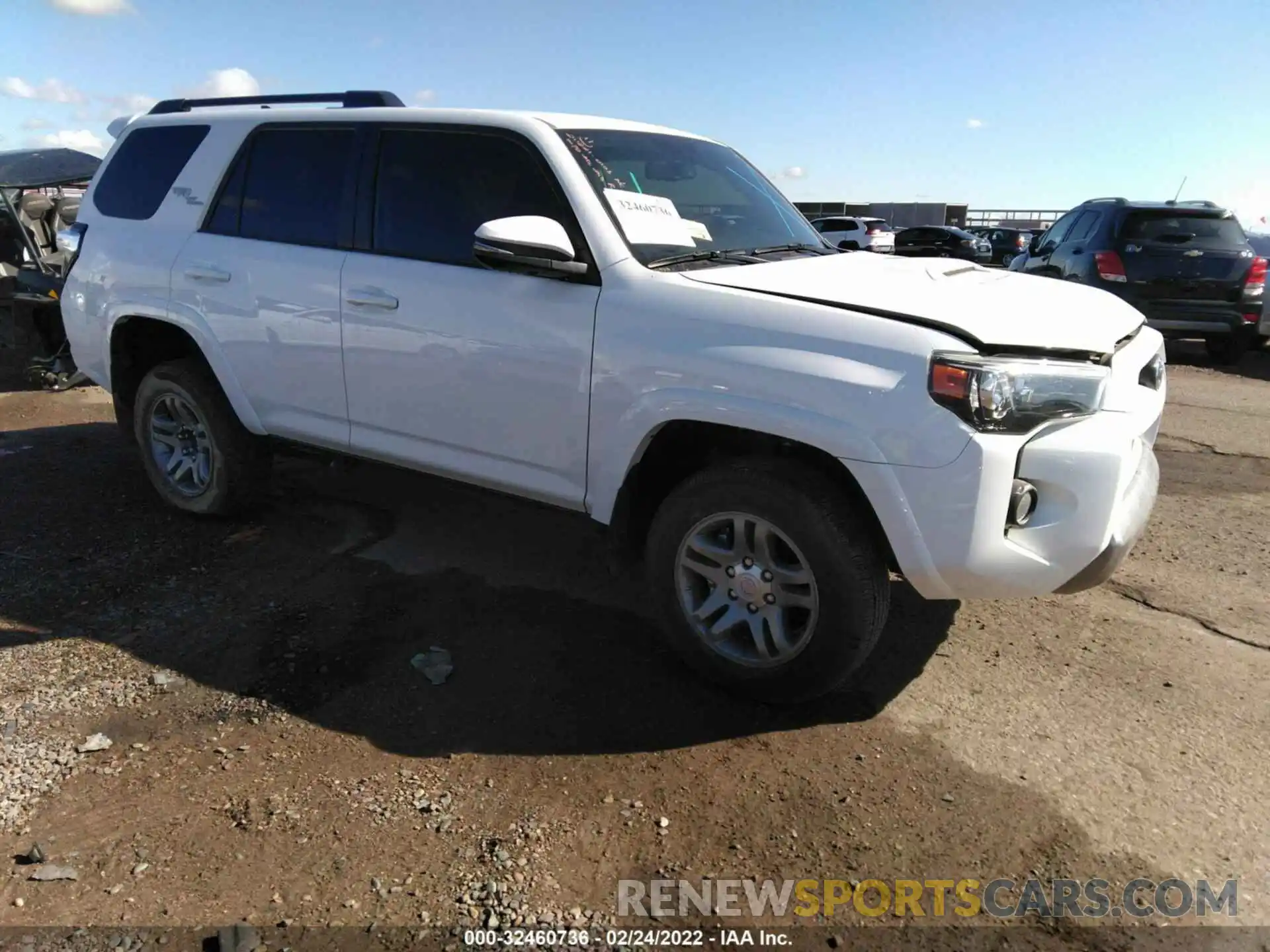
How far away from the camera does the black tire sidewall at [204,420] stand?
4.62 meters

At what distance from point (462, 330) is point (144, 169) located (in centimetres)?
244

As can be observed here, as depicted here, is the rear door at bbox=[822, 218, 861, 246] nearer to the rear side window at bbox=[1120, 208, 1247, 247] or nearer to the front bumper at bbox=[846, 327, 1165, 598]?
the rear side window at bbox=[1120, 208, 1247, 247]

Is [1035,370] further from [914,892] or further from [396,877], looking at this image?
[396,877]

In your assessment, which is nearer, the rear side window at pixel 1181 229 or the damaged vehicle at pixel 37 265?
the damaged vehicle at pixel 37 265

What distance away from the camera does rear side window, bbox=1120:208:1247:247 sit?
988 centimetres

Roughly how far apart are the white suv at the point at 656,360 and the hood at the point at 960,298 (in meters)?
0.02

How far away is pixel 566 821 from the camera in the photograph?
105 inches

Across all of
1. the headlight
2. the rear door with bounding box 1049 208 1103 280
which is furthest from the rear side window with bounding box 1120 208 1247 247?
the headlight

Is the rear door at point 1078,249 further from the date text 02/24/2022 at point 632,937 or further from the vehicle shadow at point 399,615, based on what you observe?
the date text 02/24/2022 at point 632,937

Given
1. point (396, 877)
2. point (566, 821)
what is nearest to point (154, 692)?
point (396, 877)

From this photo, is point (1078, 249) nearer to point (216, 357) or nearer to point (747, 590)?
point (747, 590)

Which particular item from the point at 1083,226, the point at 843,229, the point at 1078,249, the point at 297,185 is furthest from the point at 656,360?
the point at 843,229

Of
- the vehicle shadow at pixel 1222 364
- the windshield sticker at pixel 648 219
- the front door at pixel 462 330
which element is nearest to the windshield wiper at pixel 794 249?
the windshield sticker at pixel 648 219

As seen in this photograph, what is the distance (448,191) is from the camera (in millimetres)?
3775
